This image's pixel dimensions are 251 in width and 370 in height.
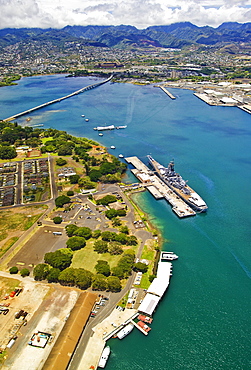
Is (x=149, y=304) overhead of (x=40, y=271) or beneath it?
overhead

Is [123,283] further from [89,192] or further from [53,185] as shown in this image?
[53,185]

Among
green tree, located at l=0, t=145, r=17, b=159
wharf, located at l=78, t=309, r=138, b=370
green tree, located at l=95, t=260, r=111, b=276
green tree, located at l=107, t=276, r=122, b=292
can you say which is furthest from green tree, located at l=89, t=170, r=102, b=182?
wharf, located at l=78, t=309, r=138, b=370

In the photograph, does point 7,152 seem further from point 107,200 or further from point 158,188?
point 158,188

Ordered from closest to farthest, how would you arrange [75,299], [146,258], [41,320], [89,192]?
[41,320], [75,299], [146,258], [89,192]

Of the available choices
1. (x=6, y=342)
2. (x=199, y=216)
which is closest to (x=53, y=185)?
(x=199, y=216)

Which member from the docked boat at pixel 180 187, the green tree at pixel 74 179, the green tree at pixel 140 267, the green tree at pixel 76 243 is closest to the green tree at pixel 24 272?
the green tree at pixel 76 243

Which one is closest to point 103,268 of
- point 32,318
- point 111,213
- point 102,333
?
point 102,333
